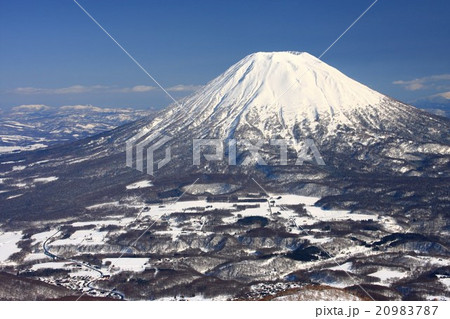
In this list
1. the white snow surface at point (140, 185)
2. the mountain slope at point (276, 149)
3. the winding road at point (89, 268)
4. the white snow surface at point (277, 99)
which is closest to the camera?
the winding road at point (89, 268)

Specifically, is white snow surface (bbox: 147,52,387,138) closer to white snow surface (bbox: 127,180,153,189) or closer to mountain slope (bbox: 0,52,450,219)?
mountain slope (bbox: 0,52,450,219)

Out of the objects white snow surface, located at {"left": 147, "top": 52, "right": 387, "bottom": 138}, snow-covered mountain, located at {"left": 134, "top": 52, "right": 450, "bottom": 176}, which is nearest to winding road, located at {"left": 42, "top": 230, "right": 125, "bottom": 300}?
snow-covered mountain, located at {"left": 134, "top": 52, "right": 450, "bottom": 176}

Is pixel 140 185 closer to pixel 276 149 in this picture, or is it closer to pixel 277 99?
pixel 276 149

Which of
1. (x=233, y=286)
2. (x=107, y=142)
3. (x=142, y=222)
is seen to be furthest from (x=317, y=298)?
(x=107, y=142)

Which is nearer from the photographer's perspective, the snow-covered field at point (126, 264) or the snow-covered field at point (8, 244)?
the snow-covered field at point (126, 264)

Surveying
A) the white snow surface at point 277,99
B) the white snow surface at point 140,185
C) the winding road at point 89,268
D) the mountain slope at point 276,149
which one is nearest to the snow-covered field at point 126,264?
the winding road at point 89,268

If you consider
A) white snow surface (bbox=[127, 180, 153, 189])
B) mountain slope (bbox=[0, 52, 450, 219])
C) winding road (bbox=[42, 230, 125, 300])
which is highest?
mountain slope (bbox=[0, 52, 450, 219])

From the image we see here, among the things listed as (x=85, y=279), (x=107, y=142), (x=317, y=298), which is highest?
(x=107, y=142)

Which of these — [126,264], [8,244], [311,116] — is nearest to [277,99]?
[311,116]

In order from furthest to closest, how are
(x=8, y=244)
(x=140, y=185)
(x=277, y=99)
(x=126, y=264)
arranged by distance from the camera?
(x=277, y=99)
(x=140, y=185)
(x=8, y=244)
(x=126, y=264)

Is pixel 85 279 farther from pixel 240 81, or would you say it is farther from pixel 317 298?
pixel 240 81

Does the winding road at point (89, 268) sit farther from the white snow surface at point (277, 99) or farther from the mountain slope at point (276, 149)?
the white snow surface at point (277, 99)
